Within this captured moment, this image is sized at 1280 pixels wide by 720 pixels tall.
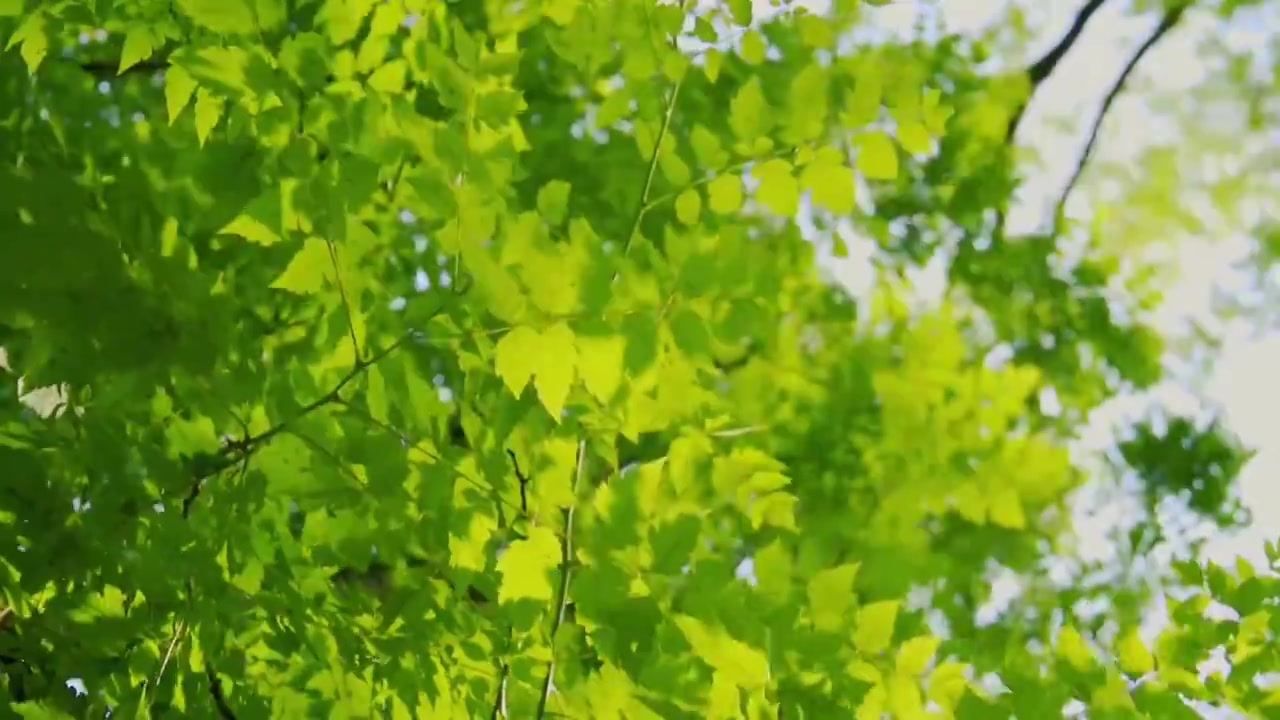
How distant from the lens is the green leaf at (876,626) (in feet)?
3.38

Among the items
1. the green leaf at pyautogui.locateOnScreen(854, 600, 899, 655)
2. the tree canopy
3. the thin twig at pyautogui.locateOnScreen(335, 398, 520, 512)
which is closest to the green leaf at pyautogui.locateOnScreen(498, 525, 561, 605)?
the tree canopy

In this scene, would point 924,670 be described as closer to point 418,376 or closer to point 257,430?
point 418,376

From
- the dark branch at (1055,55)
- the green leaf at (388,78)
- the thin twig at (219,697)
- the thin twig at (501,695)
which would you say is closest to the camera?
the thin twig at (501,695)

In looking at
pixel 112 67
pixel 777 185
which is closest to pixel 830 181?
pixel 777 185

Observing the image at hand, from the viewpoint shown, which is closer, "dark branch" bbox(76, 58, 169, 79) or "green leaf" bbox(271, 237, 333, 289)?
"green leaf" bbox(271, 237, 333, 289)

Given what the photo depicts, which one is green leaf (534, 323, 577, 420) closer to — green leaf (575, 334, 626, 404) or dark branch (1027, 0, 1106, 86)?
green leaf (575, 334, 626, 404)

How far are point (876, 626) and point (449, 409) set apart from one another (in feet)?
1.81

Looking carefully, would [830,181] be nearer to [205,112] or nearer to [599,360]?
[599,360]

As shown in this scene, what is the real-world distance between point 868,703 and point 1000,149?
6.83 ft

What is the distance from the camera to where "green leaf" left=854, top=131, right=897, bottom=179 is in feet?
3.55

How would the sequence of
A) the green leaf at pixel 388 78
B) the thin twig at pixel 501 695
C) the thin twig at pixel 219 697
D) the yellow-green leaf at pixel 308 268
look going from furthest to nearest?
the thin twig at pixel 219 697
the green leaf at pixel 388 78
the thin twig at pixel 501 695
the yellow-green leaf at pixel 308 268

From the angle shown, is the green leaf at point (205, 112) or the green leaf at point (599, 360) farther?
the green leaf at point (205, 112)

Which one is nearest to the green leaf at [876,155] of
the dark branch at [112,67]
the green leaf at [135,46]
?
the green leaf at [135,46]

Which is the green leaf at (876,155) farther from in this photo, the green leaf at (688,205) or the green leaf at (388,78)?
the green leaf at (388,78)
